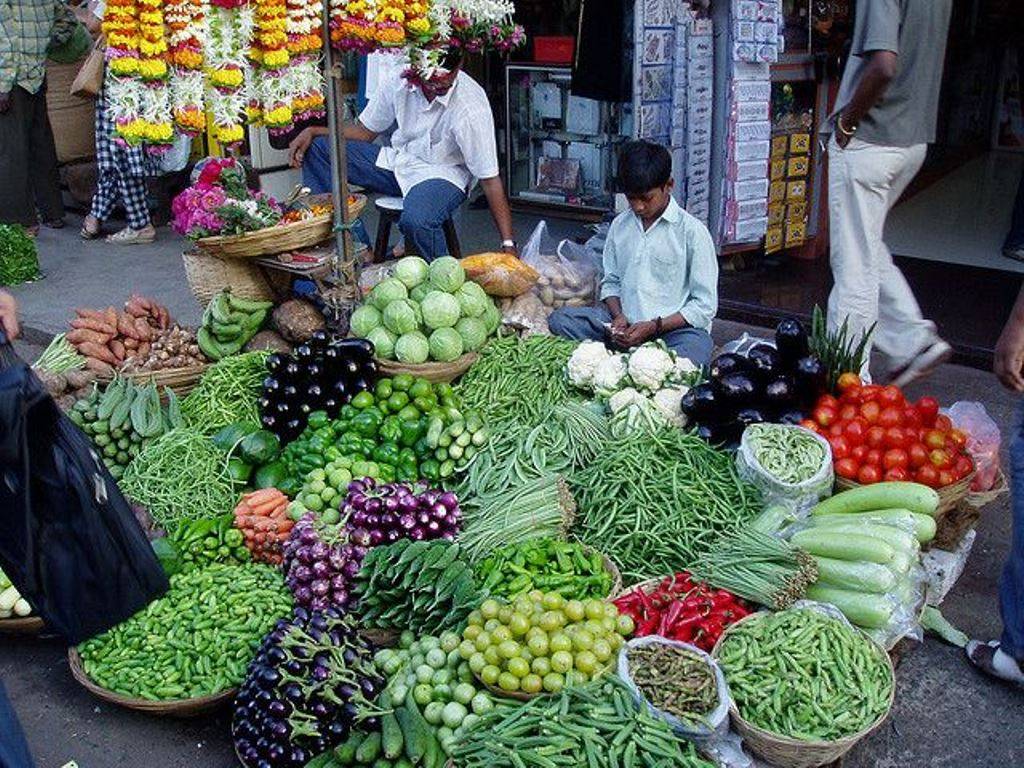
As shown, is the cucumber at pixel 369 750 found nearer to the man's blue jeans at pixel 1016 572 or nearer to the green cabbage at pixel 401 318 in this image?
the man's blue jeans at pixel 1016 572

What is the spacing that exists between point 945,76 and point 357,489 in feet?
28.3

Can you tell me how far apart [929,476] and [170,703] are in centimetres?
275

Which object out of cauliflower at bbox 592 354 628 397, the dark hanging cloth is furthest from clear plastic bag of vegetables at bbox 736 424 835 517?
the dark hanging cloth

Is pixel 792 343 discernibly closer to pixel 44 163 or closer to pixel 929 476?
pixel 929 476

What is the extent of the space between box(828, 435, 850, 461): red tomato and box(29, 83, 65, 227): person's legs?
294 inches

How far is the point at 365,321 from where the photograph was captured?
16.9 feet

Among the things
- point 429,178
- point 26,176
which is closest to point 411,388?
point 429,178

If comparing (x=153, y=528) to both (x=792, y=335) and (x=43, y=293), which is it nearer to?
(x=792, y=335)

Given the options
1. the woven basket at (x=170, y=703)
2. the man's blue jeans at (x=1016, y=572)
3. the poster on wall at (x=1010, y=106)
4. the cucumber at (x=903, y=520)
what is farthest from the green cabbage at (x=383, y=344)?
the poster on wall at (x=1010, y=106)

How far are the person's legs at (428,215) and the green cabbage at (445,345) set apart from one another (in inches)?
53.7

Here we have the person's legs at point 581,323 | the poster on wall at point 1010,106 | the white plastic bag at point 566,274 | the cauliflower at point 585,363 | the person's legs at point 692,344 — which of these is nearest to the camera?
the cauliflower at point 585,363

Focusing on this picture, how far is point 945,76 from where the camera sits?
10.2 meters

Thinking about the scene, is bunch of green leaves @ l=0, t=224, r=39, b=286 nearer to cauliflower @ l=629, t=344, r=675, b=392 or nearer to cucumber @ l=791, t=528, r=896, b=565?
cauliflower @ l=629, t=344, r=675, b=392

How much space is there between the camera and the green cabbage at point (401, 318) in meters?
5.01
